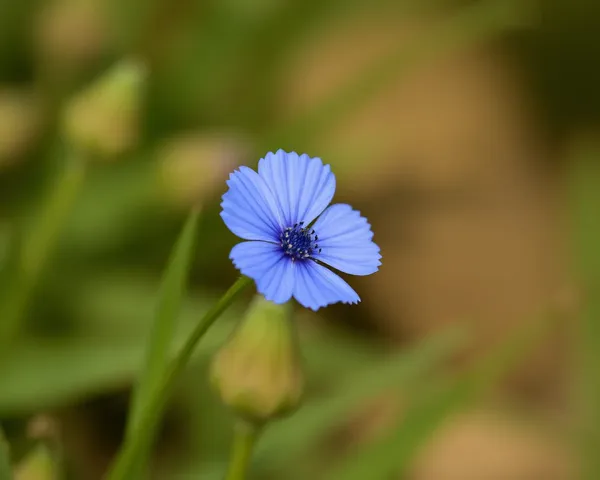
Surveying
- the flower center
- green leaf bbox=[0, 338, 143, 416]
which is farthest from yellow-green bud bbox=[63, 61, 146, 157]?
the flower center

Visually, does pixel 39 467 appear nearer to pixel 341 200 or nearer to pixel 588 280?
pixel 341 200

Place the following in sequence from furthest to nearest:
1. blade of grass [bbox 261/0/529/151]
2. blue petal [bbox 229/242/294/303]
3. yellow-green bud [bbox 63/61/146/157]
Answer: blade of grass [bbox 261/0/529/151]
yellow-green bud [bbox 63/61/146/157]
blue petal [bbox 229/242/294/303]

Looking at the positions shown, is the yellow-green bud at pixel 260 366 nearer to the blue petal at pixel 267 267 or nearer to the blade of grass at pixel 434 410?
the blue petal at pixel 267 267

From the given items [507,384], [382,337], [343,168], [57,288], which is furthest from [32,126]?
[507,384]

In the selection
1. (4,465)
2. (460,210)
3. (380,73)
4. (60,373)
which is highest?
(460,210)

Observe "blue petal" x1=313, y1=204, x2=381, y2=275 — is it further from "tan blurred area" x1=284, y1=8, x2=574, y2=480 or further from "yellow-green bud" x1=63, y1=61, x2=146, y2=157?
"tan blurred area" x1=284, y1=8, x2=574, y2=480

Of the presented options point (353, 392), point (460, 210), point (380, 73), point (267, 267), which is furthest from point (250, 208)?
point (460, 210)

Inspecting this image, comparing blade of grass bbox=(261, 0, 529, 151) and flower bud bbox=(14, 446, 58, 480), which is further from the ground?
blade of grass bbox=(261, 0, 529, 151)
